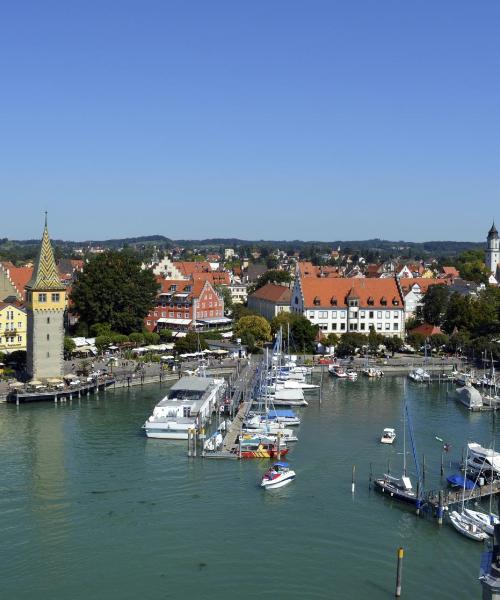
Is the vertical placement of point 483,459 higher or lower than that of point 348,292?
lower

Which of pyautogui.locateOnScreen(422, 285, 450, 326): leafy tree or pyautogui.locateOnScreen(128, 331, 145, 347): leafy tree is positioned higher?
pyautogui.locateOnScreen(422, 285, 450, 326): leafy tree

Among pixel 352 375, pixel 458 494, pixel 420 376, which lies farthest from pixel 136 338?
pixel 458 494

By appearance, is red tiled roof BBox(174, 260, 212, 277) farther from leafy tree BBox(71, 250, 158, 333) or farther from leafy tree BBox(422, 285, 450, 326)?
leafy tree BBox(422, 285, 450, 326)

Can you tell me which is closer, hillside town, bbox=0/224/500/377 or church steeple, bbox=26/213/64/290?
church steeple, bbox=26/213/64/290

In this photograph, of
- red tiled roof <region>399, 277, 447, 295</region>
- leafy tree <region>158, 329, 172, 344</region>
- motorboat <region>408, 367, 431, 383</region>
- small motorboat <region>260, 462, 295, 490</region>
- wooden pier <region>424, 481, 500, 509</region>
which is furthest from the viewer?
red tiled roof <region>399, 277, 447, 295</region>

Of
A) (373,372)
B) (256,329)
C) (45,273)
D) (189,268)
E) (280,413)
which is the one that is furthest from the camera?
(189,268)

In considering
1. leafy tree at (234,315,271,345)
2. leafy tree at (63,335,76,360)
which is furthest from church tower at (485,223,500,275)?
leafy tree at (63,335,76,360)

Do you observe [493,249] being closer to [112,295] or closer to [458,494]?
[112,295]

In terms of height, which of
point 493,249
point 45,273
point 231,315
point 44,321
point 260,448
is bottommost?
point 260,448
